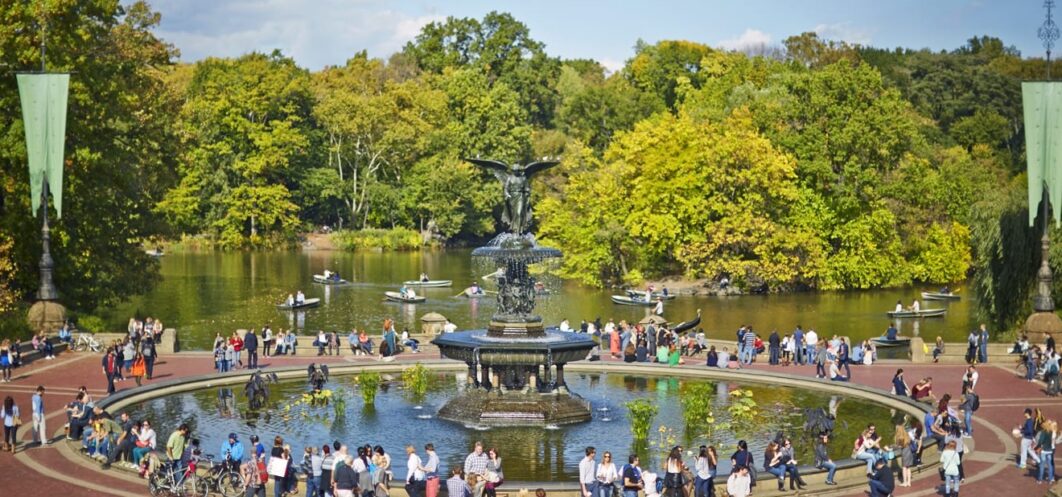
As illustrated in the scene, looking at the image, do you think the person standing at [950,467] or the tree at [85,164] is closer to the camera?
the person standing at [950,467]

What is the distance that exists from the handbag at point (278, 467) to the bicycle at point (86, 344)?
76.2 feet

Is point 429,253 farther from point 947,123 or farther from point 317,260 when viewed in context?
point 947,123

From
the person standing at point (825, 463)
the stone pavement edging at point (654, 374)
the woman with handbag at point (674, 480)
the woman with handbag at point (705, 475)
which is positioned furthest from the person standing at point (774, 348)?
the woman with handbag at point (674, 480)

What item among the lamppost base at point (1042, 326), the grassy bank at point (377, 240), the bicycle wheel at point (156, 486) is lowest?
the bicycle wheel at point (156, 486)

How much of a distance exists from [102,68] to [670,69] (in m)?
86.6

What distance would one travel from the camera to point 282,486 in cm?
3058

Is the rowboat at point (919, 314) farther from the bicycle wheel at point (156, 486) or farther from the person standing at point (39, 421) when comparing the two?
the bicycle wheel at point (156, 486)

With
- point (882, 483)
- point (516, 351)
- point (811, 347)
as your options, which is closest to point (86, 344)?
point (516, 351)

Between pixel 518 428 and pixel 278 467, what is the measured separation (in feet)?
33.2

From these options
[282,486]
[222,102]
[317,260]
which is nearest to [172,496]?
[282,486]

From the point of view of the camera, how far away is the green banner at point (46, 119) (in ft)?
168

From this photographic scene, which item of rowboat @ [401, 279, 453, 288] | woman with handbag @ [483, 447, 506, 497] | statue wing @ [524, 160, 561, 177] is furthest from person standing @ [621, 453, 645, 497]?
rowboat @ [401, 279, 453, 288]

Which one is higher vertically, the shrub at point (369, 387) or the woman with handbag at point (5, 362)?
the woman with handbag at point (5, 362)

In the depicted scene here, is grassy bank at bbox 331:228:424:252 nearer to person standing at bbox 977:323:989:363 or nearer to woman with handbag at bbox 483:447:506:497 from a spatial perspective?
person standing at bbox 977:323:989:363
